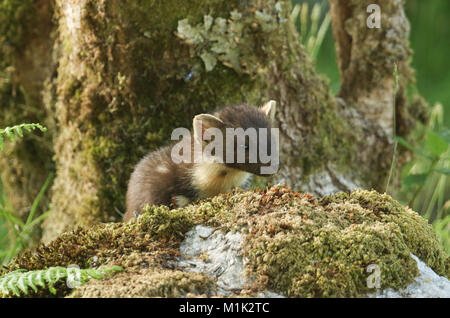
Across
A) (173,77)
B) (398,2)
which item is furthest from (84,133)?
(398,2)

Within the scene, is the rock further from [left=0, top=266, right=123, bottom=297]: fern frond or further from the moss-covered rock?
[left=0, top=266, right=123, bottom=297]: fern frond

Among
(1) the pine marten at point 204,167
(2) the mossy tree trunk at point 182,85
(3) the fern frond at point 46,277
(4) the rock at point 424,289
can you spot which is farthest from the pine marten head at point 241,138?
(3) the fern frond at point 46,277

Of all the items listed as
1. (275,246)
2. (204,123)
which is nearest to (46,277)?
(275,246)

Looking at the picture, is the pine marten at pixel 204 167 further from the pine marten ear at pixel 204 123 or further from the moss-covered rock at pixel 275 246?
the moss-covered rock at pixel 275 246

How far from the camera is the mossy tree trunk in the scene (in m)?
5.04

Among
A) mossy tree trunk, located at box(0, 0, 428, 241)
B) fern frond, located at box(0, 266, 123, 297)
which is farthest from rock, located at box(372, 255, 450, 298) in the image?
mossy tree trunk, located at box(0, 0, 428, 241)

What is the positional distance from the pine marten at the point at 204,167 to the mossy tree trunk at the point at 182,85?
55 centimetres

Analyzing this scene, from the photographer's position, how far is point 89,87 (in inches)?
209

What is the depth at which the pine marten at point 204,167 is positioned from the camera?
4523mm

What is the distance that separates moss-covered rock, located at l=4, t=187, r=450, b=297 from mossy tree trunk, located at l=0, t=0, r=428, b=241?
1.87m

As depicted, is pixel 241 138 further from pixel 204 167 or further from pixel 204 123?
pixel 204 167

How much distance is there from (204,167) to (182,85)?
3.07ft

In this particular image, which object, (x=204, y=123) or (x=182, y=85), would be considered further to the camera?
(x=182, y=85)

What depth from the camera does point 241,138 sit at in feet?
14.9
